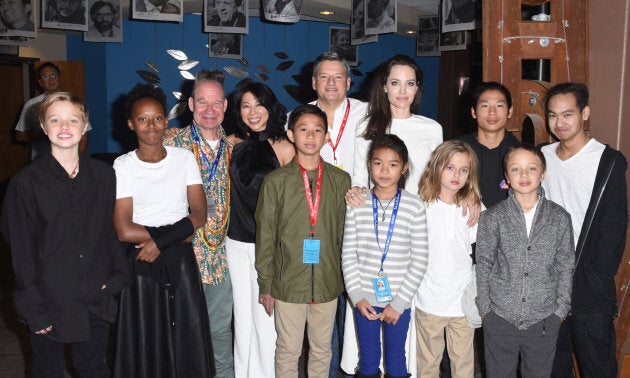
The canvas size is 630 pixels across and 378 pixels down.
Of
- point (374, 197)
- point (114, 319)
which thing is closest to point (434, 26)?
point (374, 197)

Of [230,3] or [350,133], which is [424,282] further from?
[230,3]

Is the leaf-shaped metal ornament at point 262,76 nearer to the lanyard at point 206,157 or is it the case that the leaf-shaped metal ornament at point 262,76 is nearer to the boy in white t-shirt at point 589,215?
the lanyard at point 206,157

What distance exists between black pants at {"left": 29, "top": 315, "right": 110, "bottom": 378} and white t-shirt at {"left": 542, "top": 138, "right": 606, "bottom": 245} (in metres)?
2.25

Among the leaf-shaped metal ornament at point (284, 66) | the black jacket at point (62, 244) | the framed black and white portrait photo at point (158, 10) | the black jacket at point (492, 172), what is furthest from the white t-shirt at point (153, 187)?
the leaf-shaped metal ornament at point (284, 66)

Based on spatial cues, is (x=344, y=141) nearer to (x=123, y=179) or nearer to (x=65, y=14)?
(x=123, y=179)

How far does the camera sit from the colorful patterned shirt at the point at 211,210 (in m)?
2.92

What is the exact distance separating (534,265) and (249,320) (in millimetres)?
1432

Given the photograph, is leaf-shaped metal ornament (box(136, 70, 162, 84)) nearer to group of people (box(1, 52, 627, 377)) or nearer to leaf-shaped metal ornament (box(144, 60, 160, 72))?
leaf-shaped metal ornament (box(144, 60, 160, 72))

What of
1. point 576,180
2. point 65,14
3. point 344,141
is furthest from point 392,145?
point 65,14

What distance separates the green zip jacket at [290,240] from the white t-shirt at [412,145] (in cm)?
29

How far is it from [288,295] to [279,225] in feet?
1.10

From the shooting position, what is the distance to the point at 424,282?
9.05 feet

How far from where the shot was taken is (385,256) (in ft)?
8.70

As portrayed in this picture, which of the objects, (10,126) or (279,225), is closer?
(279,225)
